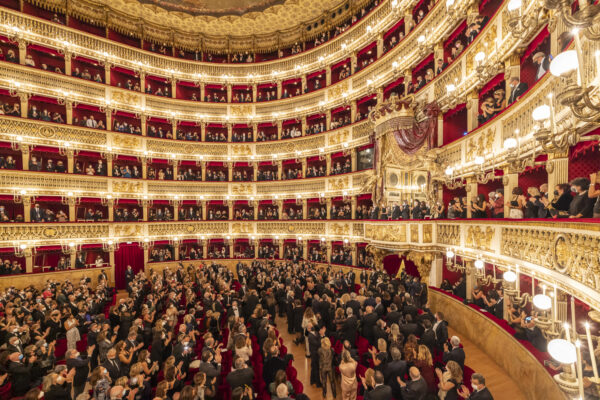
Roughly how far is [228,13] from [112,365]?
25.4 metres

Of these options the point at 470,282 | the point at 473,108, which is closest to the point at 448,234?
the point at 470,282

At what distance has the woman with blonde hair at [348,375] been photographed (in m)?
6.31

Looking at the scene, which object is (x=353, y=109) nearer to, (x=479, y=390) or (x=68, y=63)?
(x=479, y=390)

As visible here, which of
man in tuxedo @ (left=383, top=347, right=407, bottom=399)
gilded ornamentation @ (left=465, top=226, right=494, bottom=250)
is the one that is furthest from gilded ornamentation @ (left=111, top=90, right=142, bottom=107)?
man in tuxedo @ (left=383, top=347, right=407, bottom=399)

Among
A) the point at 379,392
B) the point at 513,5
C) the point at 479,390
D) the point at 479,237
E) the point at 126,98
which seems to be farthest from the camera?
the point at 126,98

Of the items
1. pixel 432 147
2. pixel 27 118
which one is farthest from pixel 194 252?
pixel 432 147

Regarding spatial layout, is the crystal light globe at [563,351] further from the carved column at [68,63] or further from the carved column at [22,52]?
the carved column at [22,52]

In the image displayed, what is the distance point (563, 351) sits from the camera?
8.62 feet

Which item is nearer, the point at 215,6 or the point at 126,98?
the point at 126,98

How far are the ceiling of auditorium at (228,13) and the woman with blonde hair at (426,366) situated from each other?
23.2 metres

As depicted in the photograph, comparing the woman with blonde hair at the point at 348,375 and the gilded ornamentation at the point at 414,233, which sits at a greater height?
the gilded ornamentation at the point at 414,233

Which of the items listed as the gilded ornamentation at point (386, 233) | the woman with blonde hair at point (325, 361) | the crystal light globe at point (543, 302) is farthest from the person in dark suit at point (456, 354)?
the gilded ornamentation at point (386, 233)

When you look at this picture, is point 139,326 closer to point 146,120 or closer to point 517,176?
point 517,176

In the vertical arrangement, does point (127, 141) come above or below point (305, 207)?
above
